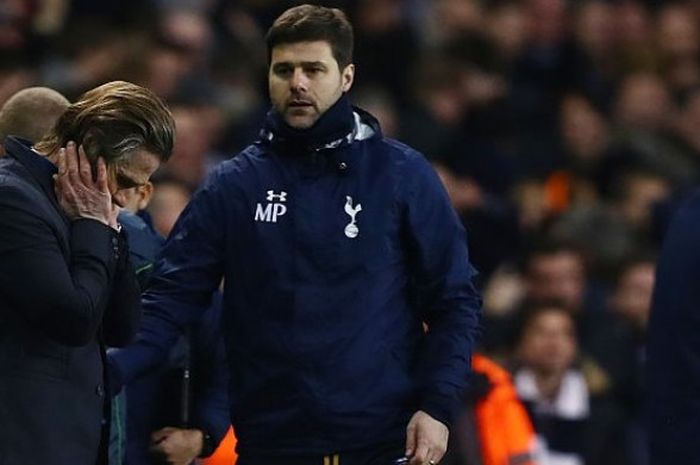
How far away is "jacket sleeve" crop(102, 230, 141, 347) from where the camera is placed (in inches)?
207

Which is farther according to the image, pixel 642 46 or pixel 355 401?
pixel 642 46

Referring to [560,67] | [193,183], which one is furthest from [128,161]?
Answer: [560,67]

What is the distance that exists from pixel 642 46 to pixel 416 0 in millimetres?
1645

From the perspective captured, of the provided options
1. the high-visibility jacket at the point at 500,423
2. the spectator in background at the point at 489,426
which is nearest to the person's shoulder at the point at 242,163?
the spectator in background at the point at 489,426

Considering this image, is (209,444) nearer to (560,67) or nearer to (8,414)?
(8,414)

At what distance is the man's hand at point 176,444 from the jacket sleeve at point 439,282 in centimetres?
70

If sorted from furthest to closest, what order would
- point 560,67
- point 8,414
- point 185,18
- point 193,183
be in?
point 560,67 → point 185,18 → point 193,183 → point 8,414

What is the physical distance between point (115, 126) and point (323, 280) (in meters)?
0.98

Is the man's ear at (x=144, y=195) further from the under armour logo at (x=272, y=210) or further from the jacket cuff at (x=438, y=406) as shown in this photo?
the jacket cuff at (x=438, y=406)

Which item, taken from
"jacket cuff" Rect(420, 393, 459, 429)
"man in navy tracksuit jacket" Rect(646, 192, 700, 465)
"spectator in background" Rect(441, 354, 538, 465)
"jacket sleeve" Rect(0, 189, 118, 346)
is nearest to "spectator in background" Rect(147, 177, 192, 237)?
"spectator in background" Rect(441, 354, 538, 465)

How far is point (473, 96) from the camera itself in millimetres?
13031

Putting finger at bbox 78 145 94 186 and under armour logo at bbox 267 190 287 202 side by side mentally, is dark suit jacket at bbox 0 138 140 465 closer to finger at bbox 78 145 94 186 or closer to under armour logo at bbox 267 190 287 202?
finger at bbox 78 145 94 186

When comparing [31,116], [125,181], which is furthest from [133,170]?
[31,116]

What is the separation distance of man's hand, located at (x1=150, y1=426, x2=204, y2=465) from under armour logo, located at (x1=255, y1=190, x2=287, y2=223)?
684mm
